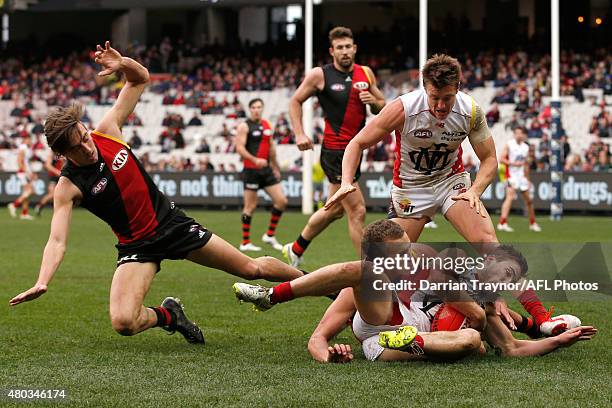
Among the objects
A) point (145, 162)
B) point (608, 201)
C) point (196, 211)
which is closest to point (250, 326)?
point (608, 201)

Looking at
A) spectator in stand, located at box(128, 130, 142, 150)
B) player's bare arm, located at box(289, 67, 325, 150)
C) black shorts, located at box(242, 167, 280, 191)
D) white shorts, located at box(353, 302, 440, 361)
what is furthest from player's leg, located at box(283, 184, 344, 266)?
spectator in stand, located at box(128, 130, 142, 150)

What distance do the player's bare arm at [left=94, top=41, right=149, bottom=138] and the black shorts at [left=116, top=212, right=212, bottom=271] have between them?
0.81 meters

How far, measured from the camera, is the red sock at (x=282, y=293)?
7.35 metres

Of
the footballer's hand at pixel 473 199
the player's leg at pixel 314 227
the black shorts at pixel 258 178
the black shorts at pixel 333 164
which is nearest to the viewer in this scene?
the footballer's hand at pixel 473 199

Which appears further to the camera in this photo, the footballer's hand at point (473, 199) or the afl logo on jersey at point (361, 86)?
the afl logo on jersey at point (361, 86)

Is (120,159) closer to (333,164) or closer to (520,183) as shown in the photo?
(333,164)

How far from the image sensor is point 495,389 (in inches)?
247

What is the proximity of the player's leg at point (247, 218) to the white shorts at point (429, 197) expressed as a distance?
8.27 m

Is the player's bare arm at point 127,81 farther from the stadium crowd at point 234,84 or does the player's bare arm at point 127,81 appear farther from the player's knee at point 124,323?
the stadium crowd at point 234,84

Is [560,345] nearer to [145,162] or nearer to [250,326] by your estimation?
[250,326]

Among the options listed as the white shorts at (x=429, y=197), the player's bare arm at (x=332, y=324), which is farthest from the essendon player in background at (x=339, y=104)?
the player's bare arm at (x=332, y=324)

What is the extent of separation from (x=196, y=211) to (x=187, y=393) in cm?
2361

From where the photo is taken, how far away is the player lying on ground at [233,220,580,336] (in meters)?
6.90

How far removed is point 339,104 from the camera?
12.0 metres
